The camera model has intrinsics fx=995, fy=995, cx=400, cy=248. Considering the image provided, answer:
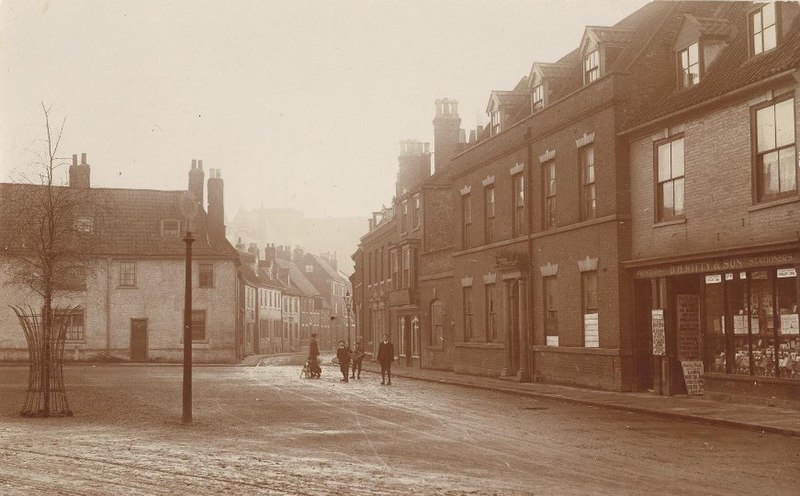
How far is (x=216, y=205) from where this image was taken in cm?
6319

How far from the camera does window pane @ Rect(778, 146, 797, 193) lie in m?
19.5

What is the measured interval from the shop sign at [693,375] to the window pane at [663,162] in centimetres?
449

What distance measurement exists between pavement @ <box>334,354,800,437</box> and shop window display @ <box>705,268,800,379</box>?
2.83 ft

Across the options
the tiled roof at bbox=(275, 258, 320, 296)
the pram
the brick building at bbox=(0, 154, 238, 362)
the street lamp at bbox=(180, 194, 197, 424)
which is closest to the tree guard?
the street lamp at bbox=(180, 194, 197, 424)

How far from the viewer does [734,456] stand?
42.3 feet

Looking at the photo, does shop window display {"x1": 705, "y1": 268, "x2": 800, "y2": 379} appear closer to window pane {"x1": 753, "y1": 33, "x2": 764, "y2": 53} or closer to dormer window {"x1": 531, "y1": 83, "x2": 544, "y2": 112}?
window pane {"x1": 753, "y1": 33, "x2": 764, "y2": 53}

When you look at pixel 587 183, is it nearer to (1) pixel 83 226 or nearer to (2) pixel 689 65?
(2) pixel 689 65

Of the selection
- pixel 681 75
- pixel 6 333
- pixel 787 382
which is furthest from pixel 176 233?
pixel 787 382

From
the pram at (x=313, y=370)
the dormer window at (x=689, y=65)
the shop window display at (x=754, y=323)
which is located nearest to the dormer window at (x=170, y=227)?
the pram at (x=313, y=370)

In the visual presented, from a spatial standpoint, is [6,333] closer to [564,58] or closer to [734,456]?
[564,58]

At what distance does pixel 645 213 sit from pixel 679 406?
20.6 ft

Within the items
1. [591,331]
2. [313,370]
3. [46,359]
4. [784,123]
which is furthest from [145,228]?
[784,123]

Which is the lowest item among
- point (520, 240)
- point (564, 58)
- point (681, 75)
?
point (520, 240)

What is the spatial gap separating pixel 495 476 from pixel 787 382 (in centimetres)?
1024
